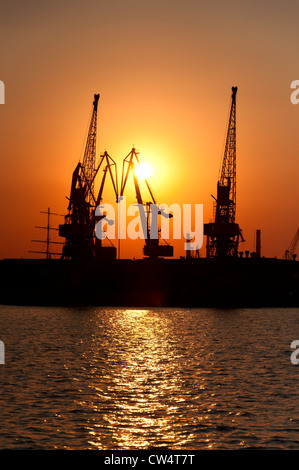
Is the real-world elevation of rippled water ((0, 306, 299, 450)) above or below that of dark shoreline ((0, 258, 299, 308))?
below

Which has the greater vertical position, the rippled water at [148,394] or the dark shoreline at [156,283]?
the dark shoreline at [156,283]

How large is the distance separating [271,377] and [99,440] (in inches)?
788

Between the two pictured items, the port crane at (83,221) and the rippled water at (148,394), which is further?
the port crane at (83,221)

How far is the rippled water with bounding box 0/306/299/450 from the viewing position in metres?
25.6

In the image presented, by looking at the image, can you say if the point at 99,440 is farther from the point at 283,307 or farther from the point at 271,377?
the point at 283,307

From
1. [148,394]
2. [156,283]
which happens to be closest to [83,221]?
[156,283]

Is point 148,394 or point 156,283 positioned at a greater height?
point 156,283

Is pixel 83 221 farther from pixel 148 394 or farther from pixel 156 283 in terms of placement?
pixel 148 394

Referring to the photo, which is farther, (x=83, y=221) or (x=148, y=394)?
(x=83, y=221)

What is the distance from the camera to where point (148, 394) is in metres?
35.9

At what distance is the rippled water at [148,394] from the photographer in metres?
25.6

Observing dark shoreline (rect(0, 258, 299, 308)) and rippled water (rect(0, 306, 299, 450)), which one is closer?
rippled water (rect(0, 306, 299, 450))

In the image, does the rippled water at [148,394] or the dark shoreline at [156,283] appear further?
the dark shoreline at [156,283]
